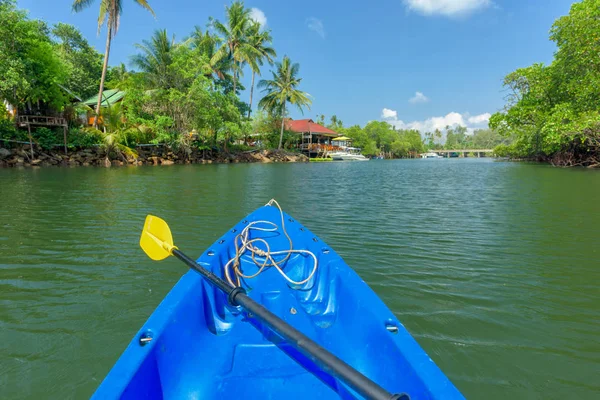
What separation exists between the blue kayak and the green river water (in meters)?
0.80

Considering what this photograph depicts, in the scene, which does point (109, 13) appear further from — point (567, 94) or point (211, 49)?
point (567, 94)

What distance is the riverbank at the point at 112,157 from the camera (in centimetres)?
2041

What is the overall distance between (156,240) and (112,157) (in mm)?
26092

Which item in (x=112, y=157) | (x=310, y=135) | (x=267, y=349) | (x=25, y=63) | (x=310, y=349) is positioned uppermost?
(x=25, y=63)

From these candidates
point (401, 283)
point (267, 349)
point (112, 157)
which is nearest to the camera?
point (267, 349)

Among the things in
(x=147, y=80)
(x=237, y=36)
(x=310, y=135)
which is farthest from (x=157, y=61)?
(x=310, y=135)

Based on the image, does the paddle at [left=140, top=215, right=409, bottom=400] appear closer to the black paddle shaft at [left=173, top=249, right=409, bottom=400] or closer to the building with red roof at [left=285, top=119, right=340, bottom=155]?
the black paddle shaft at [left=173, top=249, right=409, bottom=400]

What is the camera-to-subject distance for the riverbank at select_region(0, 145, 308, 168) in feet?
66.9

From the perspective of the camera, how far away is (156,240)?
9.78 ft

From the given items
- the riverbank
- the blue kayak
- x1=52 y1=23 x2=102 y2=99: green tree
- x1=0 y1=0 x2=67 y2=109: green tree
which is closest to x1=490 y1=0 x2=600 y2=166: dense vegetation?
the blue kayak

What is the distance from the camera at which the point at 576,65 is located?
63.1 ft

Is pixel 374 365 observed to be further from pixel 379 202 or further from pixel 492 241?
pixel 379 202

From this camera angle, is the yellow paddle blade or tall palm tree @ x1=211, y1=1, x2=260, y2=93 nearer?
the yellow paddle blade

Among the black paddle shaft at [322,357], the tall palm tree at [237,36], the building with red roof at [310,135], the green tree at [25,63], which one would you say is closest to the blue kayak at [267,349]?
the black paddle shaft at [322,357]
